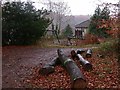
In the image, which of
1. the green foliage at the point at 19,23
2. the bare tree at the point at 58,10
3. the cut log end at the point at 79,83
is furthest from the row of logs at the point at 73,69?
the bare tree at the point at 58,10

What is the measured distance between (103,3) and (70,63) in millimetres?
3535

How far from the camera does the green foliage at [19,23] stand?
1460 centimetres

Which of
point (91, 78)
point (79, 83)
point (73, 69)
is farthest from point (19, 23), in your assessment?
point (79, 83)

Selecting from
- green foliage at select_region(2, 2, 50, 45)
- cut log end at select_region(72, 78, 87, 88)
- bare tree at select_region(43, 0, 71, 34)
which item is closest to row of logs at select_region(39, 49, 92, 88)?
cut log end at select_region(72, 78, 87, 88)

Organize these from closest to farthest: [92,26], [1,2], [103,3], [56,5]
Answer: [103,3] < [1,2] < [92,26] < [56,5]

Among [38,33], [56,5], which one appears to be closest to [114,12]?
[38,33]

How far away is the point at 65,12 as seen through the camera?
2684 cm

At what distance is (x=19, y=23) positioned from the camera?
14.7m

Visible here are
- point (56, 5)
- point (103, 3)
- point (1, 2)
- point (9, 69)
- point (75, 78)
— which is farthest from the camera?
point (56, 5)

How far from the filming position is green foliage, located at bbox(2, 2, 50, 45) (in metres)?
14.6

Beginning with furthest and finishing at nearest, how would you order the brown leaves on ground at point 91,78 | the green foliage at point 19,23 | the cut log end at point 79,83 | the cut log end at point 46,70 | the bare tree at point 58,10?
the bare tree at point 58,10 → the green foliage at point 19,23 → the cut log end at point 46,70 → the brown leaves on ground at point 91,78 → the cut log end at point 79,83

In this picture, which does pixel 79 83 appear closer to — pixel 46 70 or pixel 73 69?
pixel 73 69

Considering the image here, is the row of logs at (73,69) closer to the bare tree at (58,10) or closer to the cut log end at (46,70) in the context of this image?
the cut log end at (46,70)

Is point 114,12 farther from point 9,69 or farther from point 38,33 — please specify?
point 38,33
